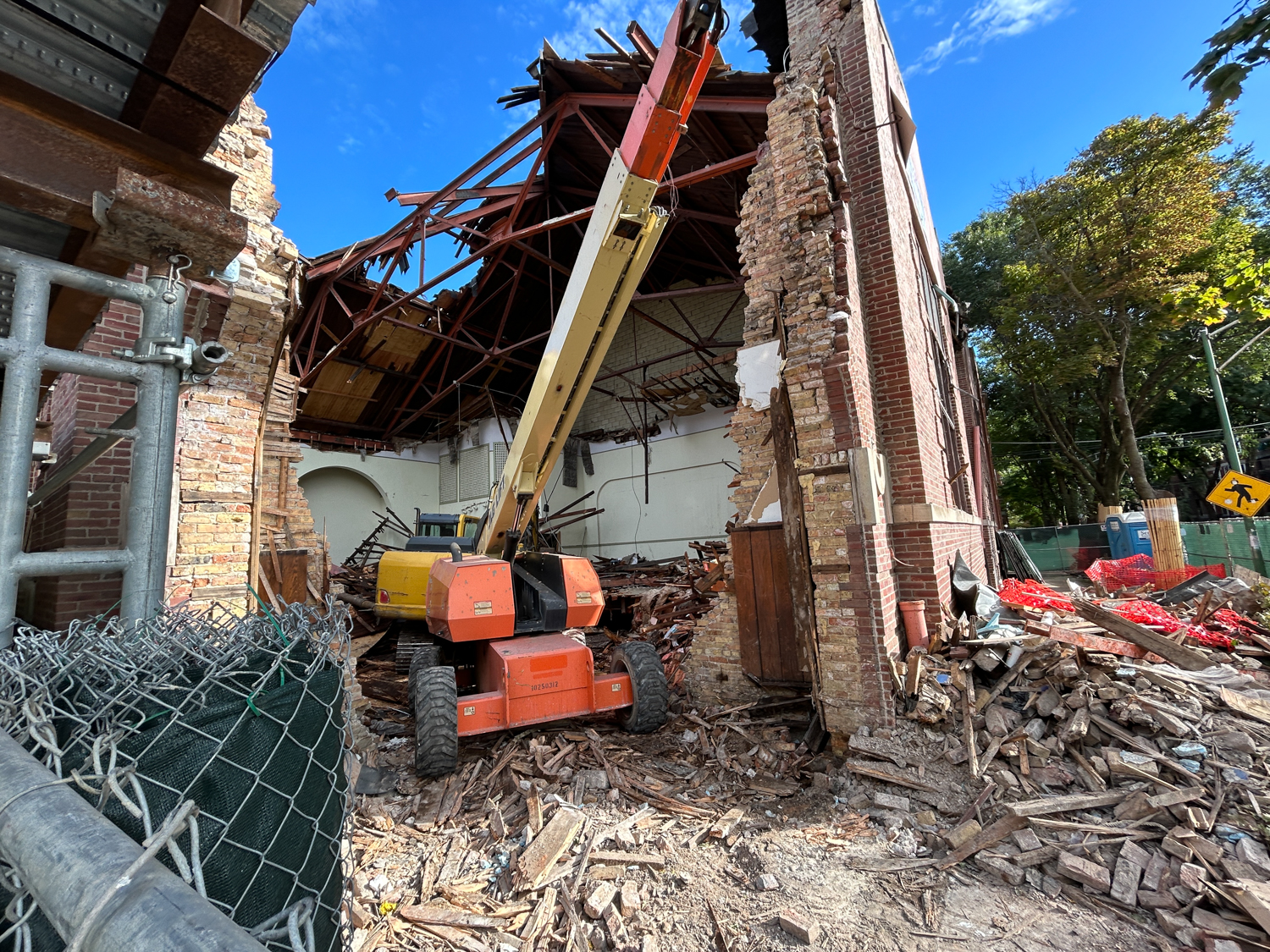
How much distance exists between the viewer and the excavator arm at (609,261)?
183 inches

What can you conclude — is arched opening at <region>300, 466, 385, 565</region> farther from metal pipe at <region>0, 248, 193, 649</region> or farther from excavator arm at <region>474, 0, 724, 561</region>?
metal pipe at <region>0, 248, 193, 649</region>

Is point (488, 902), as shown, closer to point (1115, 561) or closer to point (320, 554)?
point (320, 554)

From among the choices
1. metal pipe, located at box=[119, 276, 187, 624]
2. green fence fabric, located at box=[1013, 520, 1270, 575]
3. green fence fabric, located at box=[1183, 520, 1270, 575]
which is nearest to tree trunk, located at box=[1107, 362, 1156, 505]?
green fence fabric, located at box=[1013, 520, 1270, 575]

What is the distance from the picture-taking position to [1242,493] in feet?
35.1

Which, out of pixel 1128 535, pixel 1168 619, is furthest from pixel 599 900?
pixel 1128 535

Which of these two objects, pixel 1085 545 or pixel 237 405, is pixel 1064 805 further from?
pixel 1085 545

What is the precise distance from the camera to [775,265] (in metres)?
6.69

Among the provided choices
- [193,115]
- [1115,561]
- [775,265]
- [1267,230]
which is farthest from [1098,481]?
[193,115]

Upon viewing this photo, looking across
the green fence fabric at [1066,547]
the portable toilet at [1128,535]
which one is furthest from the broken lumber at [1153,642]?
the green fence fabric at [1066,547]

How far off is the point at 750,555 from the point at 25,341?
576 cm

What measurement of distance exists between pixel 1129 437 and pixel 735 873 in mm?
21083

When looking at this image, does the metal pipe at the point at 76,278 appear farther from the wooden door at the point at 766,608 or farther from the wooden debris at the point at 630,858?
the wooden door at the point at 766,608

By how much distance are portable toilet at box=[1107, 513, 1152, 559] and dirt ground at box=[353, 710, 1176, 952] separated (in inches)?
595

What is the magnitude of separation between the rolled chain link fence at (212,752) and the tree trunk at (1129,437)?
22579 millimetres
